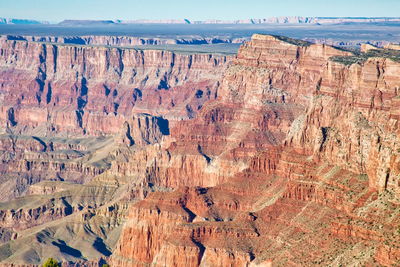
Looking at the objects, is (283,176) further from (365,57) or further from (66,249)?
(66,249)

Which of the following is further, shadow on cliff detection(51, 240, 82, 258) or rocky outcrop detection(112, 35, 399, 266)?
shadow on cliff detection(51, 240, 82, 258)

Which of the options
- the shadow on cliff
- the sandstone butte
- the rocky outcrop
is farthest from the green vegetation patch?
the shadow on cliff

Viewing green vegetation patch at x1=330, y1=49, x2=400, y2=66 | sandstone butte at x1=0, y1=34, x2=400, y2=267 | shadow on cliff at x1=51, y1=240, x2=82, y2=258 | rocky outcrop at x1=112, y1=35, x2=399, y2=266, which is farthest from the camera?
shadow on cliff at x1=51, y1=240, x2=82, y2=258

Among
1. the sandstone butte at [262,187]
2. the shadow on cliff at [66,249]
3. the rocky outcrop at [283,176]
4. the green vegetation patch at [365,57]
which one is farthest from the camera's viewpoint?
the shadow on cliff at [66,249]

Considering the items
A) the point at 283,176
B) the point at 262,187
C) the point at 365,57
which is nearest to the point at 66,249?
the point at 262,187

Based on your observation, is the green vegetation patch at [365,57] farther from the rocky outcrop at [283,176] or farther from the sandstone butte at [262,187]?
the rocky outcrop at [283,176]

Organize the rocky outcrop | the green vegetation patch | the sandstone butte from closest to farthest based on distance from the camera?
the rocky outcrop, the sandstone butte, the green vegetation patch

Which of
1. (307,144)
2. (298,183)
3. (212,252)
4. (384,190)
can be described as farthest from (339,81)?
(384,190)

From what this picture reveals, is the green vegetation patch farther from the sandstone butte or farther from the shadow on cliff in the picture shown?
the shadow on cliff

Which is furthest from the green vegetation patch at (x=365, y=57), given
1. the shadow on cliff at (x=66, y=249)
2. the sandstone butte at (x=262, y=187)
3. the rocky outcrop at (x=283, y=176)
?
the shadow on cliff at (x=66, y=249)

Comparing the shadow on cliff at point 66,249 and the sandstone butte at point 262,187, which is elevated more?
the sandstone butte at point 262,187

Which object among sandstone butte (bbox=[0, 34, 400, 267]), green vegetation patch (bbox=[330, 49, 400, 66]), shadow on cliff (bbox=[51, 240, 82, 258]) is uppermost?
green vegetation patch (bbox=[330, 49, 400, 66])

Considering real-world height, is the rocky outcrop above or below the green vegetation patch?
below
